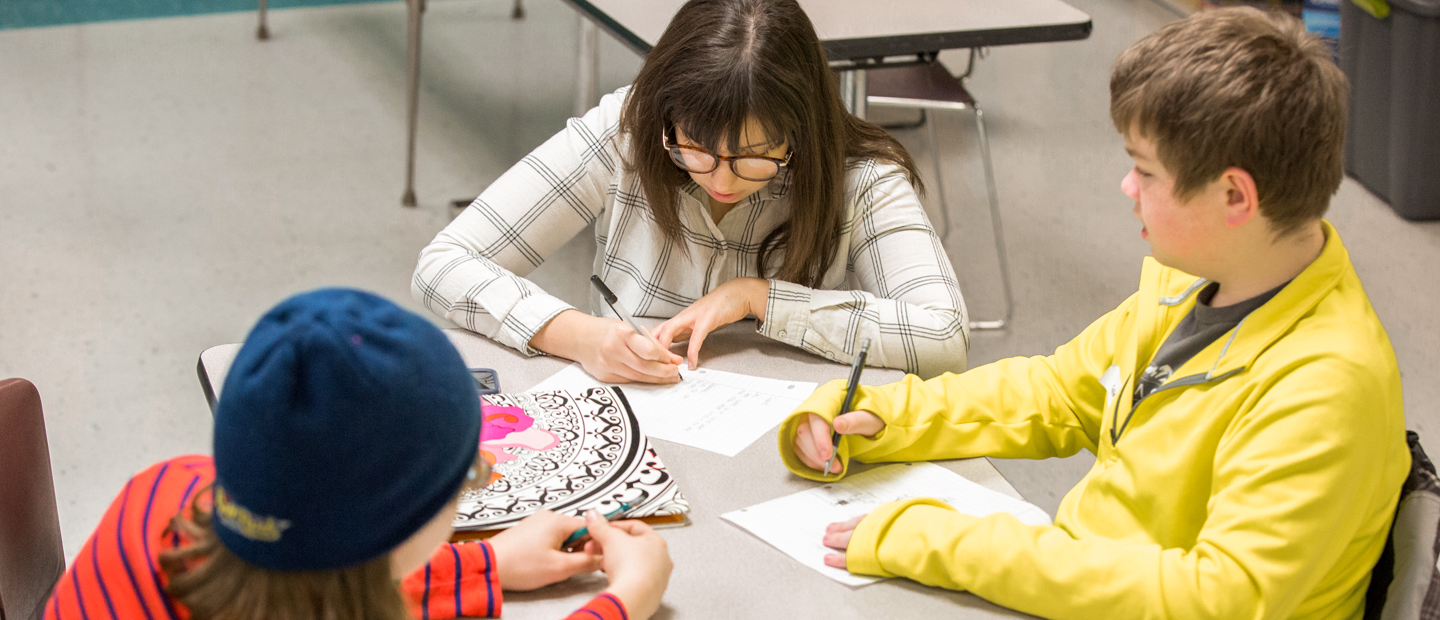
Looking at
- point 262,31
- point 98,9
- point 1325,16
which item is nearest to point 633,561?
point 1325,16

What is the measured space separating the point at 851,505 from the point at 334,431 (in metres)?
0.62

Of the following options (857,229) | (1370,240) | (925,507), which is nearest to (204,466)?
(925,507)

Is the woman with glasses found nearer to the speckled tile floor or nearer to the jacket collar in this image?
the jacket collar

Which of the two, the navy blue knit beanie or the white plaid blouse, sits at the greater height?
the navy blue knit beanie

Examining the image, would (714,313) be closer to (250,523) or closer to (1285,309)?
(1285,309)

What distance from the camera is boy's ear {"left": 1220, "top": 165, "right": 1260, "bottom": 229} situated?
0.94 meters

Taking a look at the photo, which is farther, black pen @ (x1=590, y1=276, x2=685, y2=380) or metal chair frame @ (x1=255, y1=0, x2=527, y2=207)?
metal chair frame @ (x1=255, y1=0, x2=527, y2=207)

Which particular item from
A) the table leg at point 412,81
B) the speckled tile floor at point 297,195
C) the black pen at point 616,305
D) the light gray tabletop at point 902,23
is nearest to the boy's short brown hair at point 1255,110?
the black pen at point 616,305

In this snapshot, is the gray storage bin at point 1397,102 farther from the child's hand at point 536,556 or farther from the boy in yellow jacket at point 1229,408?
the child's hand at point 536,556

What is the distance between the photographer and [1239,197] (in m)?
0.95

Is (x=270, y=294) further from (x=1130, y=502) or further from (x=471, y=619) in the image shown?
(x=1130, y=502)

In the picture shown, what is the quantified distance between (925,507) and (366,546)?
0.53 meters

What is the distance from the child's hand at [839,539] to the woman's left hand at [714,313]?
40cm

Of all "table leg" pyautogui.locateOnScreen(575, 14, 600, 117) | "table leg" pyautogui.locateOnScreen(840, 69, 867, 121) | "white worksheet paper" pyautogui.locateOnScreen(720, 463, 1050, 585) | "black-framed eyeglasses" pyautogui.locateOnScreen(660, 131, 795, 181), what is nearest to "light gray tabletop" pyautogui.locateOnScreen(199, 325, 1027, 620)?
"white worksheet paper" pyautogui.locateOnScreen(720, 463, 1050, 585)
